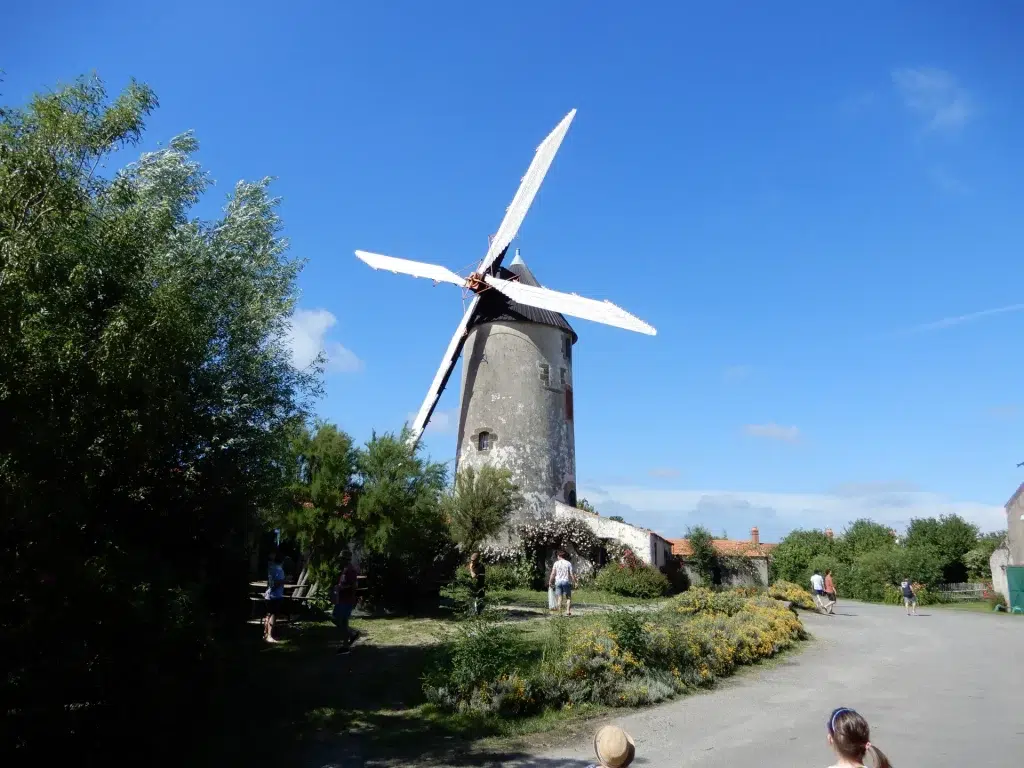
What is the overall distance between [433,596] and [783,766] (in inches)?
531

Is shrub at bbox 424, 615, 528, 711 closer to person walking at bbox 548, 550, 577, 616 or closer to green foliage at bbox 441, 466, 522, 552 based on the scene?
person walking at bbox 548, 550, 577, 616

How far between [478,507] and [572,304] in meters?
8.61

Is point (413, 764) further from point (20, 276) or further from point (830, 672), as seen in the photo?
point (830, 672)

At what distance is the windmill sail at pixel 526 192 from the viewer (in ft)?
92.4

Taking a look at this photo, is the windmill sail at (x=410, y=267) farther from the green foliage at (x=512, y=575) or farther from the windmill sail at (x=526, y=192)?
the green foliage at (x=512, y=575)

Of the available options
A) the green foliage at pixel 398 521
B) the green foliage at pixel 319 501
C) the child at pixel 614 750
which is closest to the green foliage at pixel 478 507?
the green foliage at pixel 398 521

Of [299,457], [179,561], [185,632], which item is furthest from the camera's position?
[299,457]

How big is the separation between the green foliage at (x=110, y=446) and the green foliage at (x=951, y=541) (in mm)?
43292

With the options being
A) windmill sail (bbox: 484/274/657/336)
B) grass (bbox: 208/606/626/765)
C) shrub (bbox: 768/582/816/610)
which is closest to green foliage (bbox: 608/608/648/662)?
grass (bbox: 208/606/626/765)

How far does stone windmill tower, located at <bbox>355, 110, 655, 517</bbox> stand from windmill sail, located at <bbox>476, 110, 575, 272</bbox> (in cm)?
4

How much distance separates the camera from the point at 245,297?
12.5 m

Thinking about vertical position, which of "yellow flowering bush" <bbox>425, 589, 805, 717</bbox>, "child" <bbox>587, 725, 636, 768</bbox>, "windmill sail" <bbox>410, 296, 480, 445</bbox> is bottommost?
"yellow flowering bush" <bbox>425, 589, 805, 717</bbox>

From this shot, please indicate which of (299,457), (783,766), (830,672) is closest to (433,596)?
(299,457)

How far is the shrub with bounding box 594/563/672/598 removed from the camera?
84.0 ft
